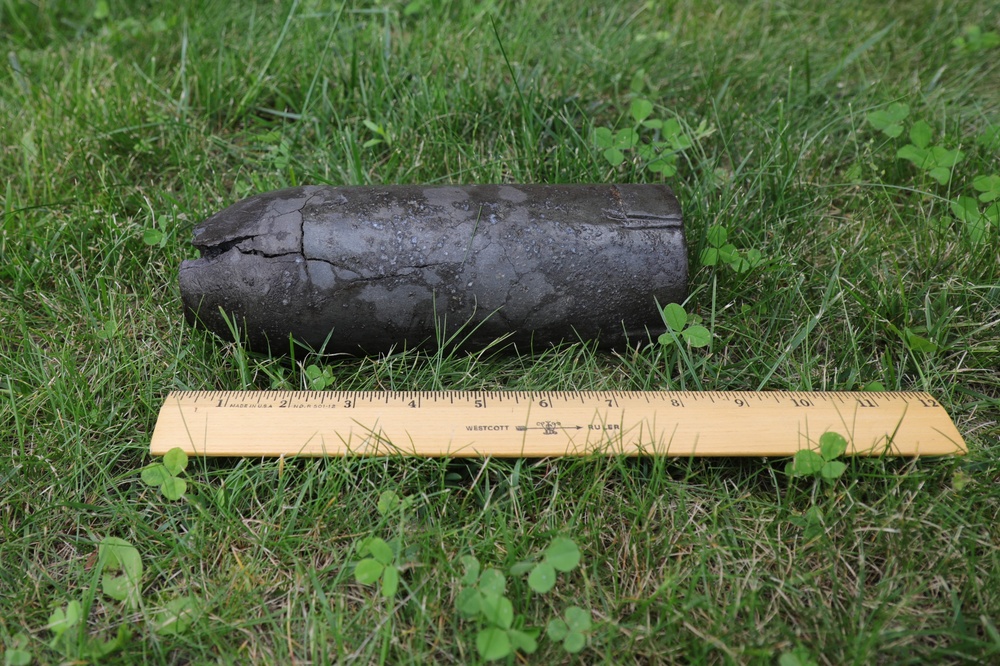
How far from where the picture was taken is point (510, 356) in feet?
7.79

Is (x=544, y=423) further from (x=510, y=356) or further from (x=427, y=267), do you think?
(x=427, y=267)

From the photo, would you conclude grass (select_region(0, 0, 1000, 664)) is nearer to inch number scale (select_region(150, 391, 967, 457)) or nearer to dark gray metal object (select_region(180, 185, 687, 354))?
inch number scale (select_region(150, 391, 967, 457))

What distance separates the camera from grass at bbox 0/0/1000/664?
70.3 inches

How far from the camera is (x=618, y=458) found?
200 centimetres

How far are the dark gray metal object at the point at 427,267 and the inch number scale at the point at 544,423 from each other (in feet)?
0.72

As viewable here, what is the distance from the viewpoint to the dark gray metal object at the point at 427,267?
213 cm

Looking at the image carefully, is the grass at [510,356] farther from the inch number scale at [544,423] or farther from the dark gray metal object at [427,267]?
the dark gray metal object at [427,267]

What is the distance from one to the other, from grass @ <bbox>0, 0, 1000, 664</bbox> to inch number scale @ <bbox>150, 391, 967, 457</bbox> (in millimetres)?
68

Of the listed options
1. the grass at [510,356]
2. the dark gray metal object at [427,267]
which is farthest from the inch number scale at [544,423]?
the dark gray metal object at [427,267]

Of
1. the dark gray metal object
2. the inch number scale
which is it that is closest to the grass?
the inch number scale

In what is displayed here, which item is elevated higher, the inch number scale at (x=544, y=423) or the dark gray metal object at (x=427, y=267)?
the dark gray metal object at (x=427, y=267)

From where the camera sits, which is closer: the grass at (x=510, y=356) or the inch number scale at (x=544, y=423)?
the grass at (x=510, y=356)

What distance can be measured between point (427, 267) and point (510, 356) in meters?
0.45

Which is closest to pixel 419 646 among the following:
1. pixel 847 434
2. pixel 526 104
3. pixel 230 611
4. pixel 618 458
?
pixel 230 611
